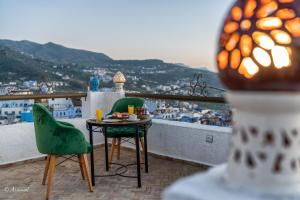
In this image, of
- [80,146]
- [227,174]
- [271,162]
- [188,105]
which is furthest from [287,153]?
[188,105]

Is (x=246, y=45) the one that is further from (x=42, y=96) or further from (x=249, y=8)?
(x=42, y=96)

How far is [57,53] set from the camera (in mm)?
6906

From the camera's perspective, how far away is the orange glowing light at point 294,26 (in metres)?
0.66

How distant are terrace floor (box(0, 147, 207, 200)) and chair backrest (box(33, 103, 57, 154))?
21.0 inches

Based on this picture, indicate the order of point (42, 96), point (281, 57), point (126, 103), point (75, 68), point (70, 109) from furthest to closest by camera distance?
point (75, 68), point (70, 109), point (42, 96), point (126, 103), point (281, 57)

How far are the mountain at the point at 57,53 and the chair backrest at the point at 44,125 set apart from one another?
3574mm

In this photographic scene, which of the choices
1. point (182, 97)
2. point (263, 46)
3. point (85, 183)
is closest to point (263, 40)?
point (263, 46)

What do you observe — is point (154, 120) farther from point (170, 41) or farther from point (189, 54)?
point (170, 41)

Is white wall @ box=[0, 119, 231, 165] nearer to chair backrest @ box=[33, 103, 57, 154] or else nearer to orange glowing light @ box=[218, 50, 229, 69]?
chair backrest @ box=[33, 103, 57, 154]

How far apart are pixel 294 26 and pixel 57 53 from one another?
6.71 m

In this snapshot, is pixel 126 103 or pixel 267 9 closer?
pixel 267 9

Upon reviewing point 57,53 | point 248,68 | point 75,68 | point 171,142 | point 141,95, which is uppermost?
point 57,53

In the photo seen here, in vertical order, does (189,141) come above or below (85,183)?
above

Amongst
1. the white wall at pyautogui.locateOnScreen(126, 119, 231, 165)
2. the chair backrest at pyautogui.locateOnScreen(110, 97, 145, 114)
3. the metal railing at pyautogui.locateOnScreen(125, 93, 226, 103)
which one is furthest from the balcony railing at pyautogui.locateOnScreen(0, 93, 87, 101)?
the white wall at pyautogui.locateOnScreen(126, 119, 231, 165)
